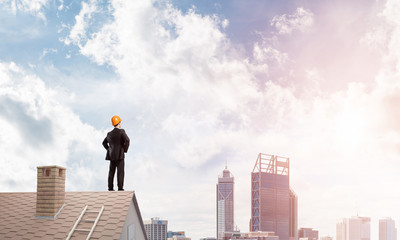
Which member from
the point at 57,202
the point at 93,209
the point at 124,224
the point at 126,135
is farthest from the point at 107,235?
the point at 126,135

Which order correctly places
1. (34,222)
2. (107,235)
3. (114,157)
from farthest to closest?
(114,157) → (34,222) → (107,235)

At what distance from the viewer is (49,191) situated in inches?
657

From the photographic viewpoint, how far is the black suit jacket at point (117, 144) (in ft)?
57.7

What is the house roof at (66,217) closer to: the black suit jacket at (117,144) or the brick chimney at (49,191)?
the brick chimney at (49,191)

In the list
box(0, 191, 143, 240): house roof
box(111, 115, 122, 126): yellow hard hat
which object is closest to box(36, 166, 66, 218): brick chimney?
box(0, 191, 143, 240): house roof

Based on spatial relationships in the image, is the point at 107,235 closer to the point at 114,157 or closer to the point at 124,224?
the point at 124,224

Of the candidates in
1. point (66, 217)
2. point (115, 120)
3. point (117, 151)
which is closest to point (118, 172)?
point (117, 151)

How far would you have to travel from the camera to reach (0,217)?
1728 centimetres

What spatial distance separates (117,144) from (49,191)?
123 inches

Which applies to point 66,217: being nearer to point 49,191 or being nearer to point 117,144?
point 49,191

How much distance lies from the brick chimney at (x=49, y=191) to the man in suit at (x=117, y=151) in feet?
6.49

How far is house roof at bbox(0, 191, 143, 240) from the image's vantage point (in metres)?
Result: 15.5

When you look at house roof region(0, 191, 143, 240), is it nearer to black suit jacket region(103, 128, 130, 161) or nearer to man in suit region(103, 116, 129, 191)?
man in suit region(103, 116, 129, 191)

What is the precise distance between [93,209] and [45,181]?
2132 millimetres
